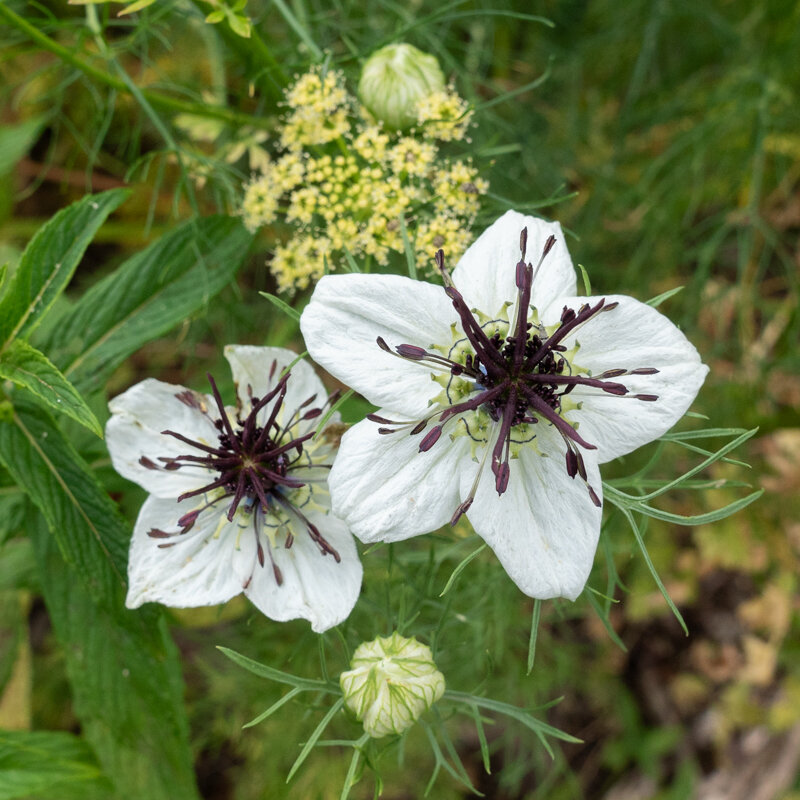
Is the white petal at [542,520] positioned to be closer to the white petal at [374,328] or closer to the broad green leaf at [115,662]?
the white petal at [374,328]

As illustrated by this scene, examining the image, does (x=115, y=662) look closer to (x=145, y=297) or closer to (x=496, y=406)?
(x=145, y=297)

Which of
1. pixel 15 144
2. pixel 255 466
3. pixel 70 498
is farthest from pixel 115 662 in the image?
pixel 15 144

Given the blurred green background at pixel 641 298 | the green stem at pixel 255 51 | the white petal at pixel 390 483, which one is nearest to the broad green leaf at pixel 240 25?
the green stem at pixel 255 51

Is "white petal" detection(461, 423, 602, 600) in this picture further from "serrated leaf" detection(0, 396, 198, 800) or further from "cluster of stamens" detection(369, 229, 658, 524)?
"serrated leaf" detection(0, 396, 198, 800)

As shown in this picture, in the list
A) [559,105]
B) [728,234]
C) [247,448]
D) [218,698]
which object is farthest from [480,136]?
[218,698]

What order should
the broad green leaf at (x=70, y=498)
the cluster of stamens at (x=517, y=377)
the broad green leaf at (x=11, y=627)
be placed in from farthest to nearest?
the broad green leaf at (x=11, y=627) → the broad green leaf at (x=70, y=498) → the cluster of stamens at (x=517, y=377)

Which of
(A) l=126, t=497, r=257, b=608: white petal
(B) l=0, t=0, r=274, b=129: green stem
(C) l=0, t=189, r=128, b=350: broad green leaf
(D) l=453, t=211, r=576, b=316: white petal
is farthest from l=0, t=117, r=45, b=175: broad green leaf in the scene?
(D) l=453, t=211, r=576, b=316: white petal

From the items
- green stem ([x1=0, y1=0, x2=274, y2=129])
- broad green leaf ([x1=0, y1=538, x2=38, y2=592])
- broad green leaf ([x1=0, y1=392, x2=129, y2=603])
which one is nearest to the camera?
broad green leaf ([x1=0, y1=392, x2=129, y2=603])
